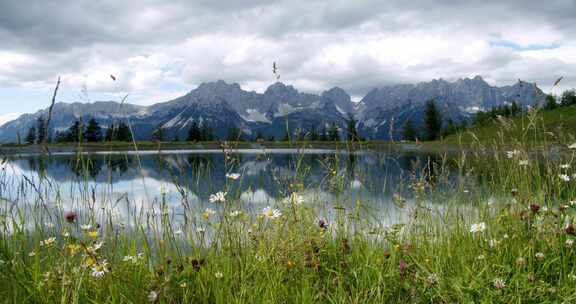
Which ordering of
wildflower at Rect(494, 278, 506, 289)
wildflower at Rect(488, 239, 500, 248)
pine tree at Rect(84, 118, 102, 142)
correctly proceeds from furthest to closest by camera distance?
pine tree at Rect(84, 118, 102, 142)
wildflower at Rect(488, 239, 500, 248)
wildflower at Rect(494, 278, 506, 289)

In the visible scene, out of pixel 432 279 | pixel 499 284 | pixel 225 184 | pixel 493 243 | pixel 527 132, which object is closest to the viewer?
pixel 499 284

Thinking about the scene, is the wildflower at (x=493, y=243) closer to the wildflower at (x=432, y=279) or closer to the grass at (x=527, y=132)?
the wildflower at (x=432, y=279)

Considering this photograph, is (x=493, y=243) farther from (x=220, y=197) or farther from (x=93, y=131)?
(x=93, y=131)

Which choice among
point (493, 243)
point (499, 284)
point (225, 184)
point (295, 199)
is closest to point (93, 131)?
point (225, 184)

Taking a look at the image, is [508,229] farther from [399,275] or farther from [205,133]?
[205,133]

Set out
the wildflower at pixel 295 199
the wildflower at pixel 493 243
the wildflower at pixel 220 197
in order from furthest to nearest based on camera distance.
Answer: the wildflower at pixel 295 199 → the wildflower at pixel 493 243 → the wildflower at pixel 220 197

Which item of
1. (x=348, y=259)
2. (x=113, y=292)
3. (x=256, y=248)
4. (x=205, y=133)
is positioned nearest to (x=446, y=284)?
(x=348, y=259)

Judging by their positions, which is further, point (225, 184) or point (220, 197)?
point (225, 184)

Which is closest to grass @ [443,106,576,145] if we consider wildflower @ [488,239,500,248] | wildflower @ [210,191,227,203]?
wildflower @ [488,239,500,248]

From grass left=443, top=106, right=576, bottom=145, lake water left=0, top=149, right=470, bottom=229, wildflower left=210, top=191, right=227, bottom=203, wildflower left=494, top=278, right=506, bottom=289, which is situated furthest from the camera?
grass left=443, top=106, right=576, bottom=145

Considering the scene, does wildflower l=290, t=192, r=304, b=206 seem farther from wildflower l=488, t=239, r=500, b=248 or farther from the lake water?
wildflower l=488, t=239, r=500, b=248

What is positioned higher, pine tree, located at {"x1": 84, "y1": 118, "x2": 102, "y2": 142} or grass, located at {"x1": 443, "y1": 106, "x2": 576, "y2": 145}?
pine tree, located at {"x1": 84, "y1": 118, "x2": 102, "y2": 142}

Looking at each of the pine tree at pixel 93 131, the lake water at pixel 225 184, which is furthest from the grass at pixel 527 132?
the pine tree at pixel 93 131

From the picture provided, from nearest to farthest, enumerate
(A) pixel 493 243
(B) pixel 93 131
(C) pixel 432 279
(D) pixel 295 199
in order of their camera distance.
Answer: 1. (C) pixel 432 279
2. (A) pixel 493 243
3. (D) pixel 295 199
4. (B) pixel 93 131
